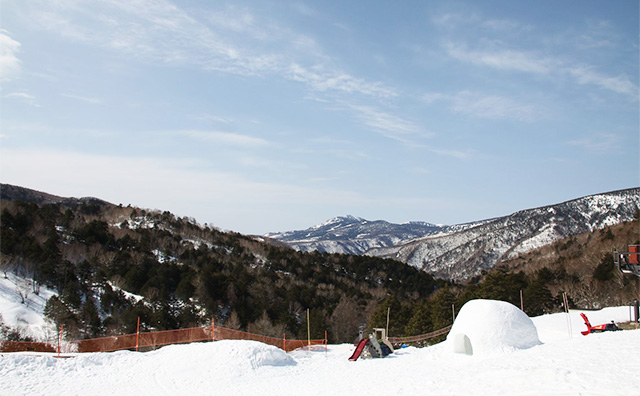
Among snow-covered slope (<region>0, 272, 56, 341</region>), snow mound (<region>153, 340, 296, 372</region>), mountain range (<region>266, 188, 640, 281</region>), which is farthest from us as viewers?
mountain range (<region>266, 188, 640, 281</region>)

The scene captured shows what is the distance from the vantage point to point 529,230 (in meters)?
150

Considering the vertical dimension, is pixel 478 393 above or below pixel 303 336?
above

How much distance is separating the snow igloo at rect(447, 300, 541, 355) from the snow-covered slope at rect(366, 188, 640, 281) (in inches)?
4737

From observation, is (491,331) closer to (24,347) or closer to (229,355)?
(229,355)

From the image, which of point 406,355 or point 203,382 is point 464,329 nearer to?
point 406,355

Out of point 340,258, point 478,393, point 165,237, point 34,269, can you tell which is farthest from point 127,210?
point 478,393

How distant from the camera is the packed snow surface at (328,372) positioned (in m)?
12.3

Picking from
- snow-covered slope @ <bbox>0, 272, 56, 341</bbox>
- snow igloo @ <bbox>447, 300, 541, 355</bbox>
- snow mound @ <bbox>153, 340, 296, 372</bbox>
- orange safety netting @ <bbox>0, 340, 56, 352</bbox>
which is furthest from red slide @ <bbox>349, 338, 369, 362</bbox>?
snow-covered slope @ <bbox>0, 272, 56, 341</bbox>

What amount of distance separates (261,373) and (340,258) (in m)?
88.4

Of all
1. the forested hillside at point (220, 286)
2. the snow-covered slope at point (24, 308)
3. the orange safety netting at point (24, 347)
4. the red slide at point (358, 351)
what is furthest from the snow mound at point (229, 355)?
the snow-covered slope at point (24, 308)

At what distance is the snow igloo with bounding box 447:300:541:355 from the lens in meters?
20.4

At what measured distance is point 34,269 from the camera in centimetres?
5134

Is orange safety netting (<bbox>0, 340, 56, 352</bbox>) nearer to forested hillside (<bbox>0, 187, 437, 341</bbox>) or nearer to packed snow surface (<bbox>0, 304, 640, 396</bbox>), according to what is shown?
packed snow surface (<bbox>0, 304, 640, 396</bbox>)

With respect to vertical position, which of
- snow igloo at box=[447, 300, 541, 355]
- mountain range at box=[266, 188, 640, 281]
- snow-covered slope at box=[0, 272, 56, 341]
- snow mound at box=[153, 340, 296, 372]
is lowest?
snow-covered slope at box=[0, 272, 56, 341]
